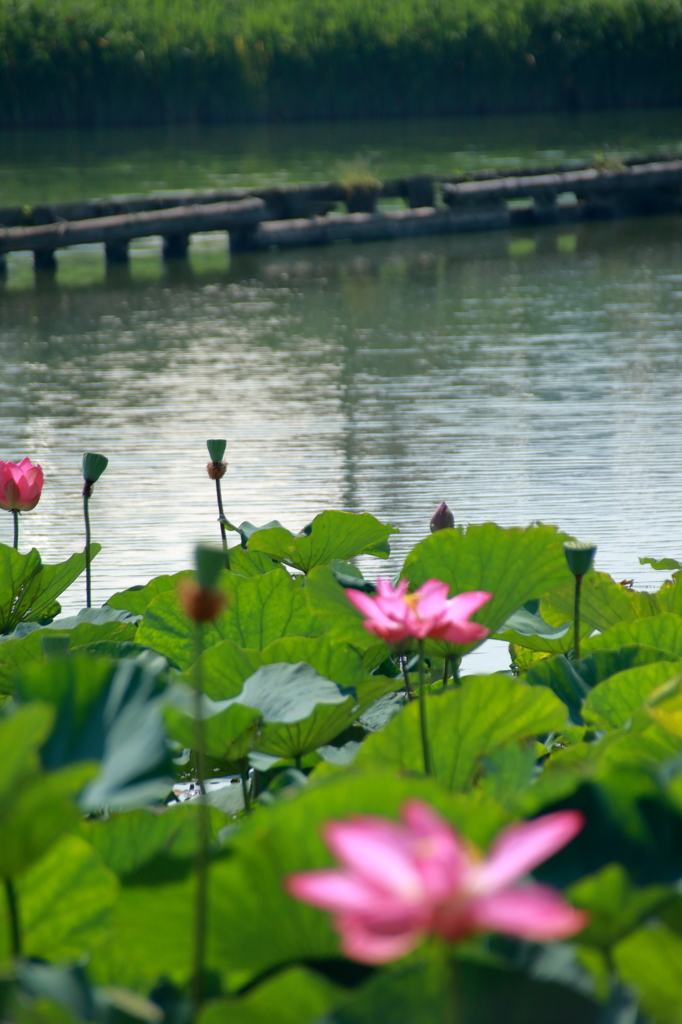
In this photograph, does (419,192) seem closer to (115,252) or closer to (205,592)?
(115,252)

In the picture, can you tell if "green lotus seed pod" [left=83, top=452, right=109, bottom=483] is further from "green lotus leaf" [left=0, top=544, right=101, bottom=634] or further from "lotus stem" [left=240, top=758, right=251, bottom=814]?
"lotus stem" [left=240, top=758, right=251, bottom=814]

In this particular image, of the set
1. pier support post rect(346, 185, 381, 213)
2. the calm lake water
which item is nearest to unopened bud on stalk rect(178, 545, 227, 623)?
the calm lake water

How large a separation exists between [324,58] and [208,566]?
42.1ft

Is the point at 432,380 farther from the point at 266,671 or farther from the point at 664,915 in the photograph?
the point at 664,915

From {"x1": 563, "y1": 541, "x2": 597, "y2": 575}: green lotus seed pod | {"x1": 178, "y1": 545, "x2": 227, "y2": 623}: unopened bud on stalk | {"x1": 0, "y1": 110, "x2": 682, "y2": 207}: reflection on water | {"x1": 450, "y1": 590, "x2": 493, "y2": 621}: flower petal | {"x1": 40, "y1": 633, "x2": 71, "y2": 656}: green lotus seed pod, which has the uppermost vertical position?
{"x1": 0, "y1": 110, "x2": 682, "y2": 207}: reflection on water

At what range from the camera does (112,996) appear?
1.38 ft

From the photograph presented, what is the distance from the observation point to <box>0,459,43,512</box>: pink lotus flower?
1.14 metres

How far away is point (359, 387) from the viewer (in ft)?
12.5

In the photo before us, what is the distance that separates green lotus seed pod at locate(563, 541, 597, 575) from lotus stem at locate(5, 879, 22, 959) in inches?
17.1

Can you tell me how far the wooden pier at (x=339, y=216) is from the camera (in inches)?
261

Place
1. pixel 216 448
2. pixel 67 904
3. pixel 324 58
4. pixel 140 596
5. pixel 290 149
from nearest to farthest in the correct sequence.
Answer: pixel 67 904 < pixel 216 448 < pixel 140 596 < pixel 290 149 < pixel 324 58

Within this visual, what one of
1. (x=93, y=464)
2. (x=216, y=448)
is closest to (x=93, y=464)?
(x=93, y=464)

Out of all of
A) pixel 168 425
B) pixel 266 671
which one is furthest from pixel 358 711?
pixel 168 425

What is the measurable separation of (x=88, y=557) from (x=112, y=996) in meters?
0.70
